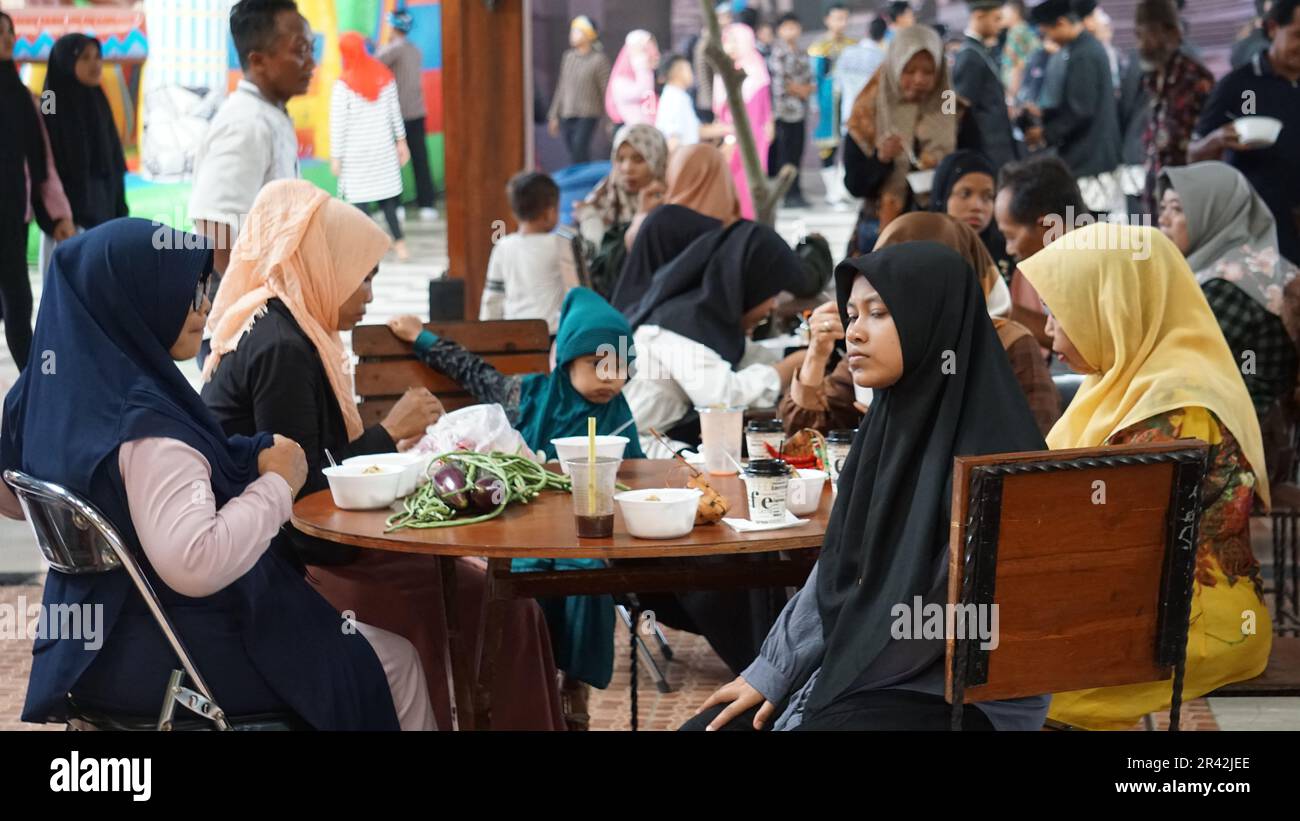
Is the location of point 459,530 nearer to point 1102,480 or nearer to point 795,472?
point 795,472

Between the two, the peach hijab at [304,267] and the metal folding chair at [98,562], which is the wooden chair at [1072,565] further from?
the peach hijab at [304,267]

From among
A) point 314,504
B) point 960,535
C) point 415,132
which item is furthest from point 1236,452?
point 415,132

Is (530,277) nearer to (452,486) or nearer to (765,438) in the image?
(765,438)

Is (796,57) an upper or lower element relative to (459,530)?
upper

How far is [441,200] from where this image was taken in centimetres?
810

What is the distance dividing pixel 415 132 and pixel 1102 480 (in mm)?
6237

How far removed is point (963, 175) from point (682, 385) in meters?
1.69

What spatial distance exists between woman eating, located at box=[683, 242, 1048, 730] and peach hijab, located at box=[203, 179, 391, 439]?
130cm

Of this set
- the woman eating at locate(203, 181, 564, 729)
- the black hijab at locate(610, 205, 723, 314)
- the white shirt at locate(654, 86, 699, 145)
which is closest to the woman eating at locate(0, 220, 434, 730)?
the woman eating at locate(203, 181, 564, 729)

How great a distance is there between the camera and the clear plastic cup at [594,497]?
2.57 m

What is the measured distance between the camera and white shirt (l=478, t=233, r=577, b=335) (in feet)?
19.4

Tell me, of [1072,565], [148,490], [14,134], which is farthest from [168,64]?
[1072,565]

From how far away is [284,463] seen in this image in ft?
→ 8.60

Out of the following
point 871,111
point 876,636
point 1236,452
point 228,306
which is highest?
point 871,111
